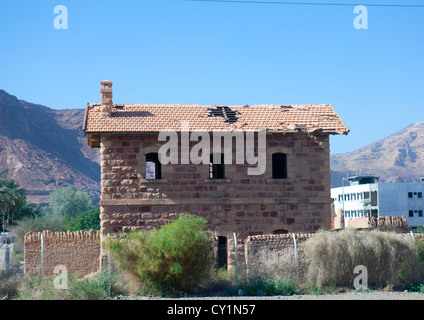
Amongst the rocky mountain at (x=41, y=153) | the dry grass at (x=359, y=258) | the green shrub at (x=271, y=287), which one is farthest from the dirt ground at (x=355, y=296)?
the rocky mountain at (x=41, y=153)

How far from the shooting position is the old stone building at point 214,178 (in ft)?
70.3

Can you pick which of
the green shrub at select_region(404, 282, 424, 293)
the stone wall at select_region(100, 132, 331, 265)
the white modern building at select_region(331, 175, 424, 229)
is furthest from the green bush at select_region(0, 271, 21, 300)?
the white modern building at select_region(331, 175, 424, 229)

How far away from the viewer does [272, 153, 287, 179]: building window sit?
23109 millimetres

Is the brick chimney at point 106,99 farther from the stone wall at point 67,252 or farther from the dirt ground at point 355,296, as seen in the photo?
the dirt ground at point 355,296

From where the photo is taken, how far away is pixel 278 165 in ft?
76.7

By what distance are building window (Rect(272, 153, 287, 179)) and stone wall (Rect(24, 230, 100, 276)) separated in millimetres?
7495

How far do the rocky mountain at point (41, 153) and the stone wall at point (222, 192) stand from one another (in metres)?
84.9

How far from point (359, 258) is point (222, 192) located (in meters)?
6.28

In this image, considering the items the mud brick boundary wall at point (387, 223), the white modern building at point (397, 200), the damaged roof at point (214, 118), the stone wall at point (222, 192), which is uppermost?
the damaged roof at point (214, 118)

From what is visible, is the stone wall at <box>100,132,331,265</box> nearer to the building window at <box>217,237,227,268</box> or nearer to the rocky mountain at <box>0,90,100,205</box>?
the building window at <box>217,237,227,268</box>

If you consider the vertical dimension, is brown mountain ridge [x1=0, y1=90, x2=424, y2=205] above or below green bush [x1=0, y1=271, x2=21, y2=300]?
Answer: above

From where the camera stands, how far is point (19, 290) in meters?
16.8
